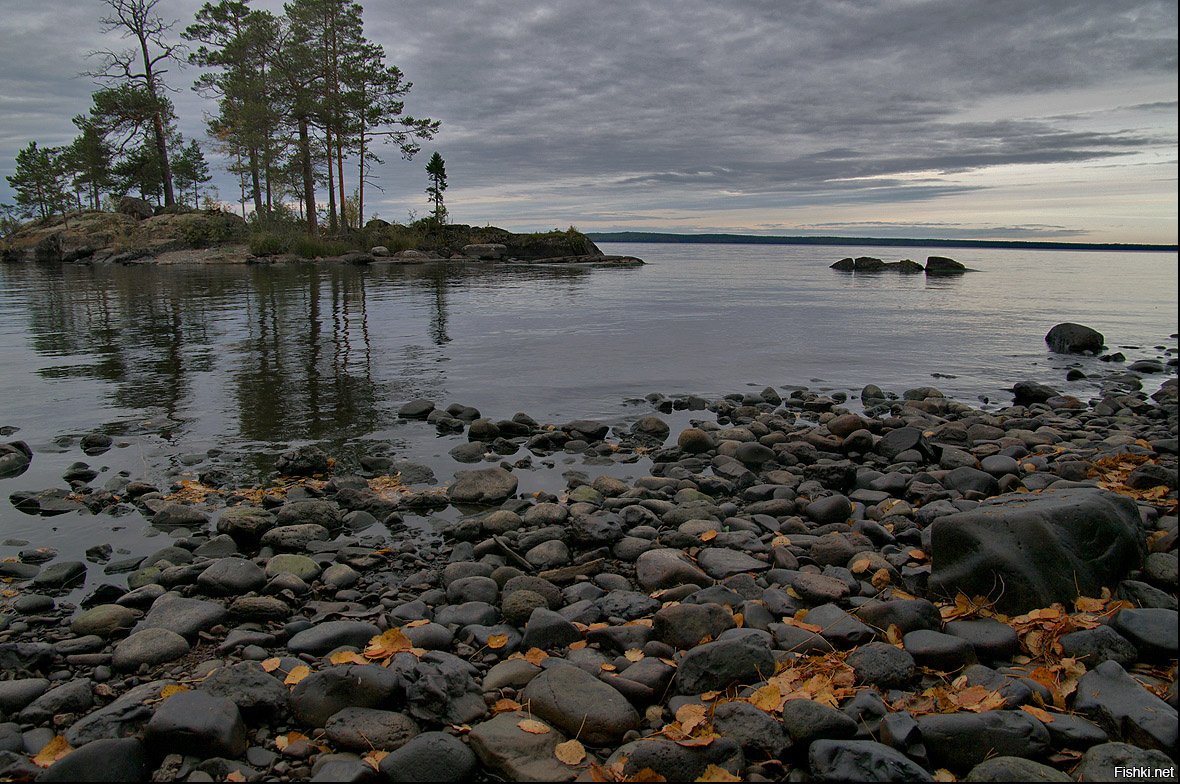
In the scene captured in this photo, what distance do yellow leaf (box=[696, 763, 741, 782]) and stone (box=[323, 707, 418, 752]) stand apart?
50.5 inches

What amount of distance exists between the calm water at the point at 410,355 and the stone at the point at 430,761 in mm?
2871

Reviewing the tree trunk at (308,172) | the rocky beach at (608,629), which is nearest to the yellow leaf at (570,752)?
the rocky beach at (608,629)

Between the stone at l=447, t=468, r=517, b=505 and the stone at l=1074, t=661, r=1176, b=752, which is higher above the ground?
the stone at l=447, t=468, r=517, b=505

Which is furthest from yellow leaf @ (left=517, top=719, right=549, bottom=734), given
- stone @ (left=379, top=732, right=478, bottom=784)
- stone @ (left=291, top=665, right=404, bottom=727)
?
stone @ (left=291, top=665, right=404, bottom=727)

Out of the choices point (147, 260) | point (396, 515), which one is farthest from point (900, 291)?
point (147, 260)

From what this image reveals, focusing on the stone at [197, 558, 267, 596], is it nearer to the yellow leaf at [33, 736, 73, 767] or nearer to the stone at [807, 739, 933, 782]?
the yellow leaf at [33, 736, 73, 767]

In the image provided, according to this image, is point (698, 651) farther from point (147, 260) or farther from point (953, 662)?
point (147, 260)

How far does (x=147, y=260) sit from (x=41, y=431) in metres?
51.9

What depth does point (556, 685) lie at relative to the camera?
10.9ft

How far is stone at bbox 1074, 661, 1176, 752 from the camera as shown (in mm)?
2783

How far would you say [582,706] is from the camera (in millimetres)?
3195

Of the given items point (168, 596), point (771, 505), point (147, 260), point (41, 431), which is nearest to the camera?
point (168, 596)

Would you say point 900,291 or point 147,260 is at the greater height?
point 147,260

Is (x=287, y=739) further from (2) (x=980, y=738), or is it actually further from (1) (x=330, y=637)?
(2) (x=980, y=738)
